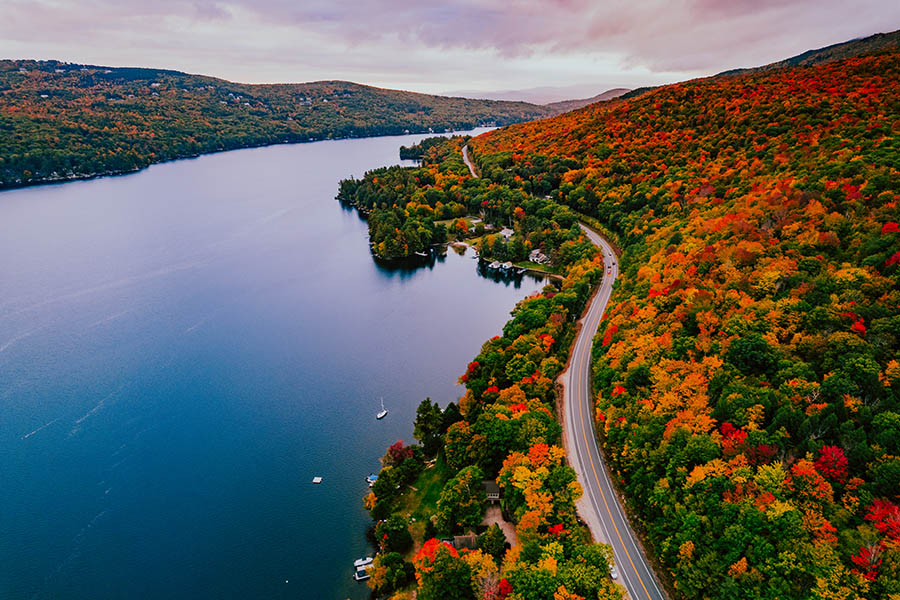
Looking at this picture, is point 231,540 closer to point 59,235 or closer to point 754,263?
point 754,263

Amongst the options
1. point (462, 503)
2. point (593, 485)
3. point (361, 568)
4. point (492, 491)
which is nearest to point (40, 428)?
point (361, 568)

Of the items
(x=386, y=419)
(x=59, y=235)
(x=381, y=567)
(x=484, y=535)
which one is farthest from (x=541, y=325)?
(x=59, y=235)

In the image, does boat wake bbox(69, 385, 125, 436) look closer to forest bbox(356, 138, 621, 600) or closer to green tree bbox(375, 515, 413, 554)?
forest bbox(356, 138, 621, 600)

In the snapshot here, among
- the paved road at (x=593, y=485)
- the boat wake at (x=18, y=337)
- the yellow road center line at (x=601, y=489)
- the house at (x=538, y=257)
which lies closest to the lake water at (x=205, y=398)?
the boat wake at (x=18, y=337)

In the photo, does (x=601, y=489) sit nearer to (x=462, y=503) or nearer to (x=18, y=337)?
(x=462, y=503)

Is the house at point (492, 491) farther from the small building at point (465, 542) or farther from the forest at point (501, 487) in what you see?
the small building at point (465, 542)

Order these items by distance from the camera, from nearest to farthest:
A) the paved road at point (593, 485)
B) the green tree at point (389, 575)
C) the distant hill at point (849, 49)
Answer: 1. the paved road at point (593, 485)
2. the green tree at point (389, 575)
3. the distant hill at point (849, 49)
